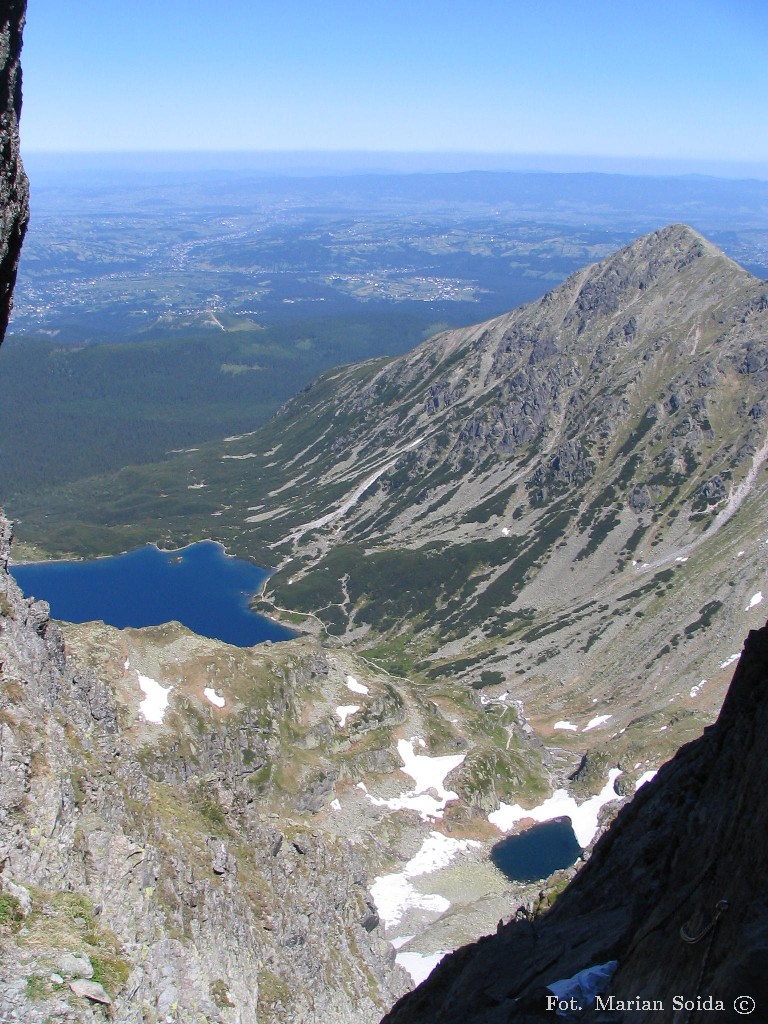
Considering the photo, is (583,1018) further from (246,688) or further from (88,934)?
(246,688)

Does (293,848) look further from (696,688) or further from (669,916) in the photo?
(696,688)

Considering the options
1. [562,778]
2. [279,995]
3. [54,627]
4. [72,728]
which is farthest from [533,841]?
[72,728]

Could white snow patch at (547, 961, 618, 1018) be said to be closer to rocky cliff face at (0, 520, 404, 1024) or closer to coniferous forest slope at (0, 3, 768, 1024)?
coniferous forest slope at (0, 3, 768, 1024)

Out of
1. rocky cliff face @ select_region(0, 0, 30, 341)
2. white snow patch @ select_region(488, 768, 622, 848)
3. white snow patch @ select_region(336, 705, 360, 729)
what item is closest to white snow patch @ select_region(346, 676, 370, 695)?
white snow patch @ select_region(336, 705, 360, 729)

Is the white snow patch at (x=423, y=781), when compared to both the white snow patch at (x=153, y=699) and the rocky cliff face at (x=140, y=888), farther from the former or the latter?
the white snow patch at (x=153, y=699)

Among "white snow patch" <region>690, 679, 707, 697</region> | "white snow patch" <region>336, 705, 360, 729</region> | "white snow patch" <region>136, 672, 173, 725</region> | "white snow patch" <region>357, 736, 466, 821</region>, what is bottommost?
"white snow patch" <region>690, 679, 707, 697</region>

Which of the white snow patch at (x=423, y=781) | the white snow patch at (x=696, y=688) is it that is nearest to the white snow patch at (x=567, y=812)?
the white snow patch at (x=423, y=781)

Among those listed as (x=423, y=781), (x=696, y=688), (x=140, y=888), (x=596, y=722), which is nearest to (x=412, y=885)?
(x=423, y=781)
